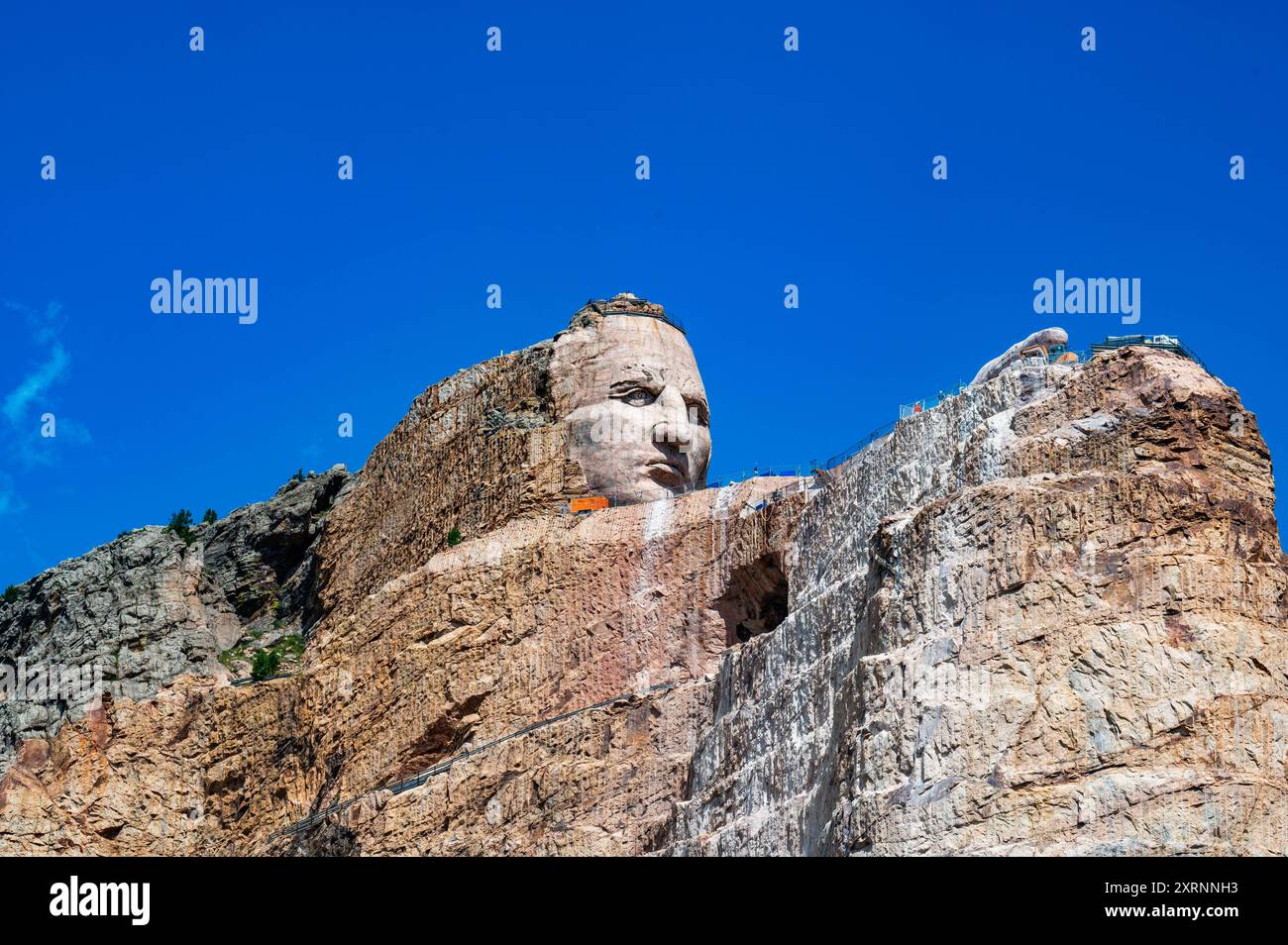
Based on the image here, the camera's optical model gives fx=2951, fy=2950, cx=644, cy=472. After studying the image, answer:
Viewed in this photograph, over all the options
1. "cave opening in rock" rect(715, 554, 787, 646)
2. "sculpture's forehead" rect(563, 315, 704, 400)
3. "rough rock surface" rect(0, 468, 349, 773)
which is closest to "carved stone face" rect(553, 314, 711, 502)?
"sculpture's forehead" rect(563, 315, 704, 400)

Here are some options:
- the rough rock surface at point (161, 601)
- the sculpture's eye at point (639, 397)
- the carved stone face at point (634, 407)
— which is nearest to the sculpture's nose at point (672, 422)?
the carved stone face at point (634, 407)

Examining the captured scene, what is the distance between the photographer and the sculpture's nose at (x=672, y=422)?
237 ft

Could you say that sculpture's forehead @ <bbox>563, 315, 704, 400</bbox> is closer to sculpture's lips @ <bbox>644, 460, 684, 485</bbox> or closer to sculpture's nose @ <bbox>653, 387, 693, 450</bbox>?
sculpture's nose @ <bbox>653, 387, 693, 450</bbox>

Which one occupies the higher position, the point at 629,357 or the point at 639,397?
the point at 629,357

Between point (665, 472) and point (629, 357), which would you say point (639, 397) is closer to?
point (629, 357)

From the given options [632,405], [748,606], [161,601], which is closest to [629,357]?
[632,405]

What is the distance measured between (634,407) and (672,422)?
3.51 ft

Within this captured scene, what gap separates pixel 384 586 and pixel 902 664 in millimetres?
26140

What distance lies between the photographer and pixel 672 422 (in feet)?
238

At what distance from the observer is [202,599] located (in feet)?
273

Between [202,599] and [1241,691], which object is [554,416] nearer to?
[202,599]

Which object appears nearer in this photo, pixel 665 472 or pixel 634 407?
pixel 665 472

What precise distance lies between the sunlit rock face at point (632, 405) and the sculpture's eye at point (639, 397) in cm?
2

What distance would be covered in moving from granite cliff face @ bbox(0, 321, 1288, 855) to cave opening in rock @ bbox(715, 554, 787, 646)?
71 mm
